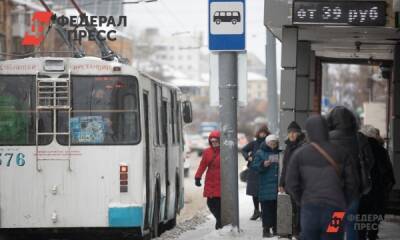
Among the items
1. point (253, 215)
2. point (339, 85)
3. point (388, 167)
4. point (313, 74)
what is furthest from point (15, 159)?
point (339, 85)

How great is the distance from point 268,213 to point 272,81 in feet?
32.6

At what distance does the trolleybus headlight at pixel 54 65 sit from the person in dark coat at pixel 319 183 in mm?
5419

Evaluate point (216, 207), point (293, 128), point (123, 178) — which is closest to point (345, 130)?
point (293, 128)

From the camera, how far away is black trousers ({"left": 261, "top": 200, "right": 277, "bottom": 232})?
50.4 ft

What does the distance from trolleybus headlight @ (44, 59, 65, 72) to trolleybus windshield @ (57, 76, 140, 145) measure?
14.5 inches

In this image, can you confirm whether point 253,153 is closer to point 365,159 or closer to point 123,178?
point 123,178

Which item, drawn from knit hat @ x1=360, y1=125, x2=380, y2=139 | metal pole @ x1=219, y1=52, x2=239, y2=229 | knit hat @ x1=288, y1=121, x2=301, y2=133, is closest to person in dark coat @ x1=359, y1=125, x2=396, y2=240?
knit hat @ x1=360, y1=125, x2=380, y2=139

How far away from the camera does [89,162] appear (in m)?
13.6

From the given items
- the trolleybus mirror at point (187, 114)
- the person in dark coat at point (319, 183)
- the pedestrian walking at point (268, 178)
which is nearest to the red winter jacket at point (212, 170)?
the pedestrian walking at point (268, 178)

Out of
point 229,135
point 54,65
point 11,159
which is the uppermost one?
point 54,65

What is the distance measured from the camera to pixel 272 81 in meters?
25.0

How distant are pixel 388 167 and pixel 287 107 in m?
1.82

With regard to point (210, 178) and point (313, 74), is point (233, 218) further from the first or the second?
point (313, 74)

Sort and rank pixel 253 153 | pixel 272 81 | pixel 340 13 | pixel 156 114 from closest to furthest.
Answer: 1. pixel 340 13
2. pixel 156 114
3. pixel 253 153
4. pixel 272 81
